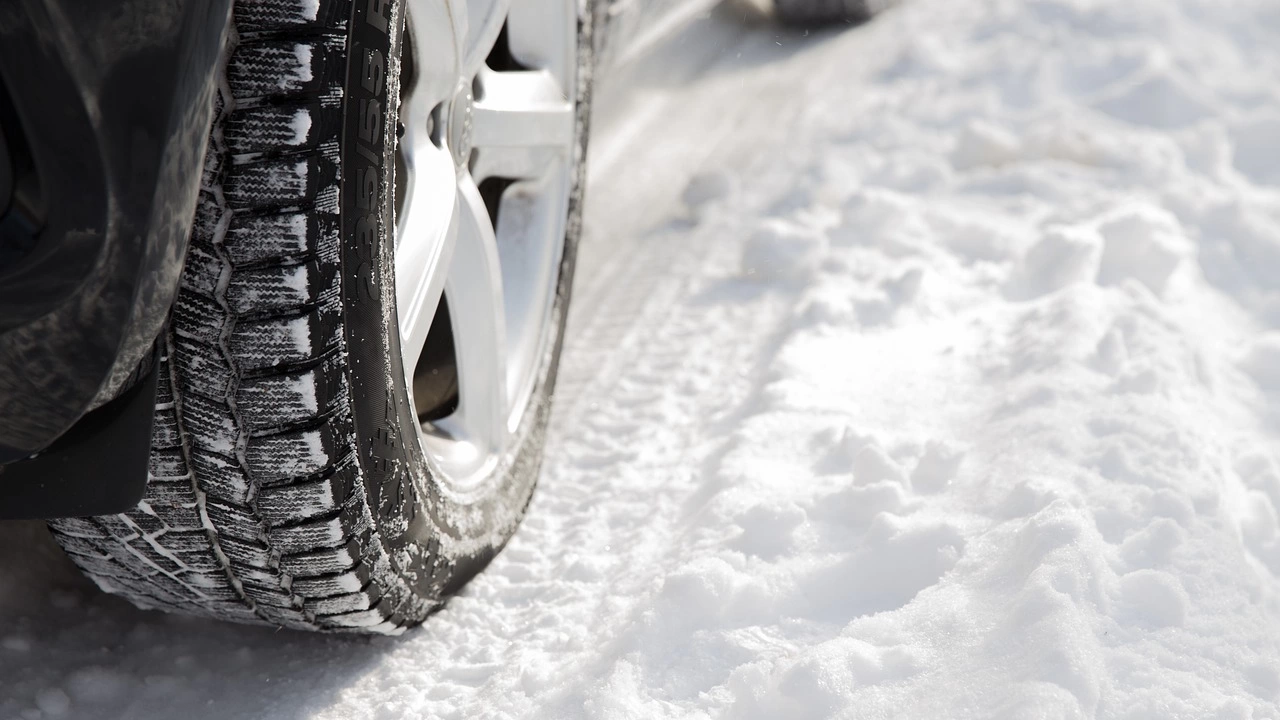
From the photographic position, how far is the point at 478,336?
5.03ft

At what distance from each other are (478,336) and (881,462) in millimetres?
668

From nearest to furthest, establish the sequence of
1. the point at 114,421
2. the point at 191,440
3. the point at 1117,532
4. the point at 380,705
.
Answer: the point at 114,421 → the point at 191,440 → the point at 380,705 → the point at 1117,532

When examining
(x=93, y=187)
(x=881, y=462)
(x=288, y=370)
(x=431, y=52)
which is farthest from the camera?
(x=881, y=462)

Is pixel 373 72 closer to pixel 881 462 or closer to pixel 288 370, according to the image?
pixel 288 370

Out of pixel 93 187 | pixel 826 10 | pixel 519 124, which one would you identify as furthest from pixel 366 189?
pixel 826 10

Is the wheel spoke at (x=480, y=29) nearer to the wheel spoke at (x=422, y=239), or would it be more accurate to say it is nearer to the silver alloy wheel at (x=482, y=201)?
the silver alloy wheel at (x=482, y=201)

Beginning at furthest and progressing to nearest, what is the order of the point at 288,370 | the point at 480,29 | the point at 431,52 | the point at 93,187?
the point at 480,29
the point at 431,52
the point at 288,370
the point at 93,187

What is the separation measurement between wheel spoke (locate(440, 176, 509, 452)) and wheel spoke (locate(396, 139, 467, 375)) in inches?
4.5

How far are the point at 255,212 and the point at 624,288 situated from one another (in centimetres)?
154

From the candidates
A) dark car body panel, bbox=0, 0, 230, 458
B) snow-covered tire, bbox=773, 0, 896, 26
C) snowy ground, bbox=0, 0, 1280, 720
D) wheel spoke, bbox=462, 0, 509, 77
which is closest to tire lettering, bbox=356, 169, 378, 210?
dark car body panel, bbox=0, 0, 230, 458

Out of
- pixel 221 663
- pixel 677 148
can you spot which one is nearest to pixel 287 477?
pixel 221 663

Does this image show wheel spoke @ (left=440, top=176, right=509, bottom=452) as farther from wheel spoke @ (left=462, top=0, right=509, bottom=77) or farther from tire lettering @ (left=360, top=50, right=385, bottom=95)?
tire lettering @ (left=360, top=50, right=385, bottom=95)

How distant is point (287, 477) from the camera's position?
1021mm

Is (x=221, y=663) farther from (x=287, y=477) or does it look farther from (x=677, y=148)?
(x=677, y=148)
